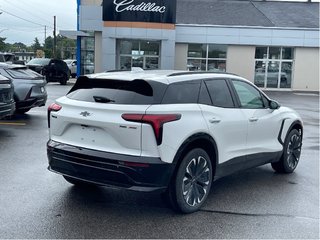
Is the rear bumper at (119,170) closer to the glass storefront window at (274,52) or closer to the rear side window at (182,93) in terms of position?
the rear side window at (182,93)

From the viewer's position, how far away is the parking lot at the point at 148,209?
4.48 metres

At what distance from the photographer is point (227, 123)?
5527 mm

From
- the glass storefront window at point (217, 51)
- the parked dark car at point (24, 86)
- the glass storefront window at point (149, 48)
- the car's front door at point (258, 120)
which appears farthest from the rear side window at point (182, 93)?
the glass storefront window at point (217, 51)

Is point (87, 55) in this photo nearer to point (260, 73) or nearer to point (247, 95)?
point (260, 73)

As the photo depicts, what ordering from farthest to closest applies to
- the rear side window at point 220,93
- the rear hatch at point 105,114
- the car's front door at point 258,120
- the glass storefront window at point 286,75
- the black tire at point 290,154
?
the glass storefront window at point 286,75 → the black tire at point 290,154 → the car's front door at point 258,120 → the rear side window at point 220,93 → the rear hatch at point 105,114

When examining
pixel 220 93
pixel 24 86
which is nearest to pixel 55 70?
pixel 24 86

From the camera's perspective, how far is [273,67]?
30.5 m

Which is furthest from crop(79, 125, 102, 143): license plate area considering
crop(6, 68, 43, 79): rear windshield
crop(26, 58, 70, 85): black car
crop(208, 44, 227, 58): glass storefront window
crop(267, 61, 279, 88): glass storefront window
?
crop(267, 61, 279, 88): glass storefront window

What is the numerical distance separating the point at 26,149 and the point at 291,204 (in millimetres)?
5061

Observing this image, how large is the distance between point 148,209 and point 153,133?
3.66 ft

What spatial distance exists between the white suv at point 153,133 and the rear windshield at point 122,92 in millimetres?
11

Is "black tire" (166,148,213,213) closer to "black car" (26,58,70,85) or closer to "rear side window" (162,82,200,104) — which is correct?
"rear side window" (162,82,200,104)

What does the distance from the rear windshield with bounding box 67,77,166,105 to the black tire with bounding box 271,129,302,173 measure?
121 inches

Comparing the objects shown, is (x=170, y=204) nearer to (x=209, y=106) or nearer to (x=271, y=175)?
(x=209, y=106)
